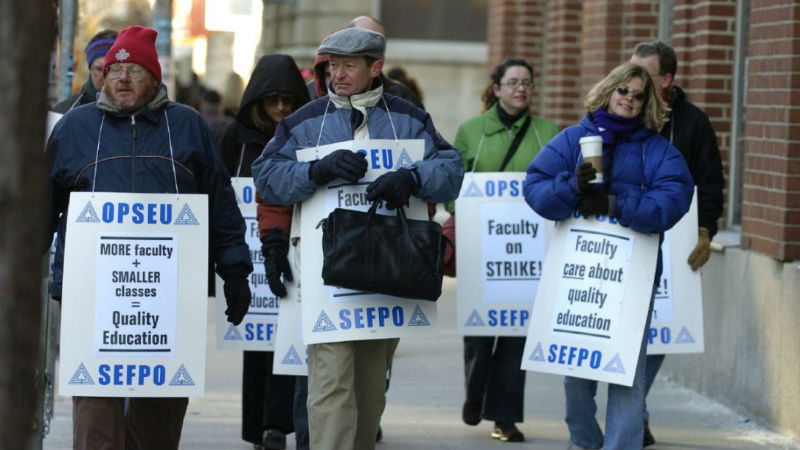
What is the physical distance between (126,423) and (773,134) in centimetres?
425

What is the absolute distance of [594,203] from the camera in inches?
258

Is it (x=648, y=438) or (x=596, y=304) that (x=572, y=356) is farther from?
(x=648, y=438)

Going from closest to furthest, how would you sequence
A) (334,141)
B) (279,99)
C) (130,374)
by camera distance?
(130,374) < (334,141) < (279,99)

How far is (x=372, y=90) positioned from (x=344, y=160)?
1.52ft

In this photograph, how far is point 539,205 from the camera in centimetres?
669

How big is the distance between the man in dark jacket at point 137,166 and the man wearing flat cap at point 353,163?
1.11ft

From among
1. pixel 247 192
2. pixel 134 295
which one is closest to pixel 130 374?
pixel 134 295

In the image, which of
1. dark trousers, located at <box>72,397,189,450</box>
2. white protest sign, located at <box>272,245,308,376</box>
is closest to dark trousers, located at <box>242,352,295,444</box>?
white protest sign, located at <box>272,245,308,376</box>

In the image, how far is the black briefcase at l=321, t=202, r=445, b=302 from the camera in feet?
19.5

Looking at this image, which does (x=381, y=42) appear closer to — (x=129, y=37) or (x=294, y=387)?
(x=129, y=37)

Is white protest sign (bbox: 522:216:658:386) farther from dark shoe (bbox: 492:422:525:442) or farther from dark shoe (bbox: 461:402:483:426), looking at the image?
dark shoe (bbox: 461:402:483:426)

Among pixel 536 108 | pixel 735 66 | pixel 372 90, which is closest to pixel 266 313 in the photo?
pixel 372 90

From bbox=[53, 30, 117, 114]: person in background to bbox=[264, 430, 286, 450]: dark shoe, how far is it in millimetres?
1821

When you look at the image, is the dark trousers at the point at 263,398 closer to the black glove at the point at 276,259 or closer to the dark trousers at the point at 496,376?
the black glove at the point at 276,259
